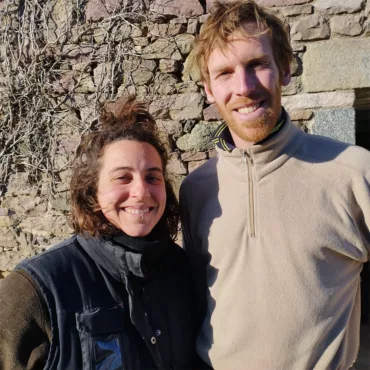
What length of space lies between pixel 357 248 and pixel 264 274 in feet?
1.14

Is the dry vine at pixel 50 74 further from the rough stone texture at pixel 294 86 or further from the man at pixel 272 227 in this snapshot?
the man at pixel 272 227

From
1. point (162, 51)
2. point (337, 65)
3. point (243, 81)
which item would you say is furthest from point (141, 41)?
point (243, 81)

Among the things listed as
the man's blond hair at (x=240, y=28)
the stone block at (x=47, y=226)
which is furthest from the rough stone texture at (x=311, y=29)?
the stone block at (x=47, y=226)

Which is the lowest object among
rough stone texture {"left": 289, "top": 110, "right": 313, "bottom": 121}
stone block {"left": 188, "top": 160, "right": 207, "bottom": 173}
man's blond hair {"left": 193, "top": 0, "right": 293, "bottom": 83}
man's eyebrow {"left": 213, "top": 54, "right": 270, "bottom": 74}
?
stone block {"left": 188, "top": 160, "right": 207, "bottom": 173}

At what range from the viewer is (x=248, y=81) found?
166cm

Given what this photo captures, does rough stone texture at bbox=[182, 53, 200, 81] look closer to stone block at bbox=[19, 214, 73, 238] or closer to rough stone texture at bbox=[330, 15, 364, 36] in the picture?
rough stone texture at bbox=[330, 15, 364, 36]

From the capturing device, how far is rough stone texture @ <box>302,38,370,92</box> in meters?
2.98

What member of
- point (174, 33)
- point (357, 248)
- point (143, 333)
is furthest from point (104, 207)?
point (174, 33)

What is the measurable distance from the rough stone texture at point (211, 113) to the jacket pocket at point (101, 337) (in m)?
2.07

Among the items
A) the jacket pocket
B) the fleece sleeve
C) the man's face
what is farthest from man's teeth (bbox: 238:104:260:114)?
the fleece sleeve

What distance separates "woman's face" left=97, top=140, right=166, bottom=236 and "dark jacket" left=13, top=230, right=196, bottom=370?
0.22 feet

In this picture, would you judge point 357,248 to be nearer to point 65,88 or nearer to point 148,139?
point 148,139

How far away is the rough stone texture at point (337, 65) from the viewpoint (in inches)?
117

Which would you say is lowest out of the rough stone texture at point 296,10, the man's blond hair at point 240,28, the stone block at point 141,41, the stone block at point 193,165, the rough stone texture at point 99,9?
the stone block at point 193,165
